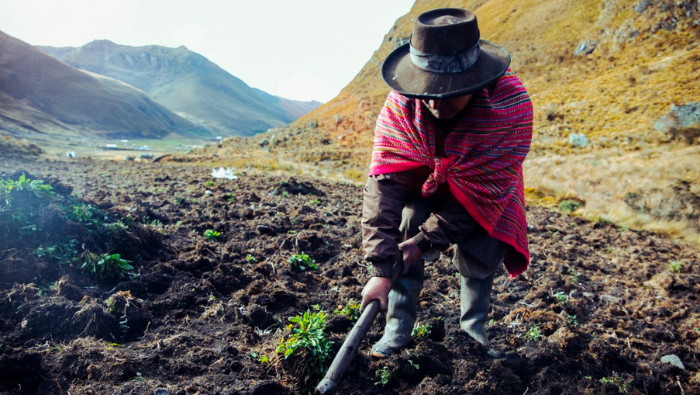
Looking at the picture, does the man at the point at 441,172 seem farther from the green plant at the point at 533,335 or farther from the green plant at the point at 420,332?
the green plant at the point at 533,335

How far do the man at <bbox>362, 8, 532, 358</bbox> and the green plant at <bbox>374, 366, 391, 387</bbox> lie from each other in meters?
0.09

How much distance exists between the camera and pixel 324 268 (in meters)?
3.74

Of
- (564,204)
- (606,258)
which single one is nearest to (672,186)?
(564,204)

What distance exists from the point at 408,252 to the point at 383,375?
631 mm

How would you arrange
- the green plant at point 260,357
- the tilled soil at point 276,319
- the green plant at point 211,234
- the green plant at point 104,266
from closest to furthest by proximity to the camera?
the tilled soil at point 276,319, the green plant at point 260,357, the green plant at point 104,266, the green plant at point 211,234

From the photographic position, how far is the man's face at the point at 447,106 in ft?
6.60

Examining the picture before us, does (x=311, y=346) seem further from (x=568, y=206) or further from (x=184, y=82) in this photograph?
(x=184, y=82)

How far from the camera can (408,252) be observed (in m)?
2.20

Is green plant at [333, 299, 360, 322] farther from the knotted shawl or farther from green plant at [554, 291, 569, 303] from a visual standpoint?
green plant at [554, 291, 569, 303]

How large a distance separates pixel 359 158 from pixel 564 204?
11.2 meters

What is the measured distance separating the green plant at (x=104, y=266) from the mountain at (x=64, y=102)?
55073 millimetres

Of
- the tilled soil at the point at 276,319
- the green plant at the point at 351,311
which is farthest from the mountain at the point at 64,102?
the green plant at the point at 351,311

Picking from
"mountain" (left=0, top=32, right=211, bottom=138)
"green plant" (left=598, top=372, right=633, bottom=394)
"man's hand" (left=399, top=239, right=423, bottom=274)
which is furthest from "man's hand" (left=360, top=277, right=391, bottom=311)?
"mountain" (left=0, top=32, right=211, bottom=138)

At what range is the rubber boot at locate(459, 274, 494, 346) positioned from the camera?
7.99 ft
